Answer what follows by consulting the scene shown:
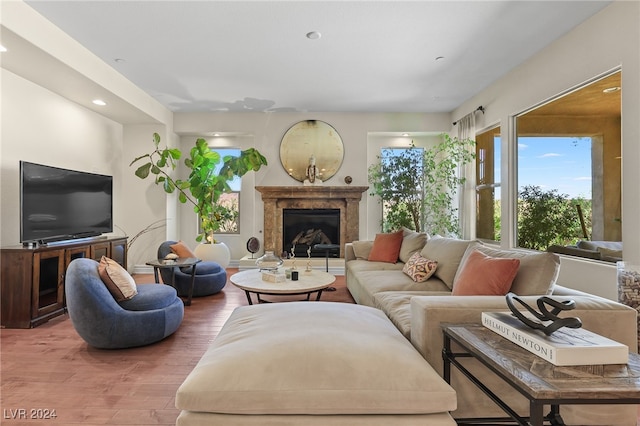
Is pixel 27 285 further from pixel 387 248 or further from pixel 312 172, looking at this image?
pixel 312 172

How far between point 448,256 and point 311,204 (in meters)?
3.35

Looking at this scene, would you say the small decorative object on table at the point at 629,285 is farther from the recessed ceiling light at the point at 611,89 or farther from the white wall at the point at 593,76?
the recessed ceiling light at the point at 611,89

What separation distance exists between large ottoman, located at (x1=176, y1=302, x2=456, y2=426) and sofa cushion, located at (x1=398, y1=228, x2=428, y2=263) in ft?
7.96

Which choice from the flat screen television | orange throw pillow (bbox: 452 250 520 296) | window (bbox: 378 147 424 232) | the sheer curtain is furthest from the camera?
window (bbox: 378 147 424 232)

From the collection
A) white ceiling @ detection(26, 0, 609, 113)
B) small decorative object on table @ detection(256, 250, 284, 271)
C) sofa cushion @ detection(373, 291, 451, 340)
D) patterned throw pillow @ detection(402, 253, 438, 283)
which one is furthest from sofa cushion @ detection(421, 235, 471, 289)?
white ceiling @ detection(26, 0, 609, 113)

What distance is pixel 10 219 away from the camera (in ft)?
11.6

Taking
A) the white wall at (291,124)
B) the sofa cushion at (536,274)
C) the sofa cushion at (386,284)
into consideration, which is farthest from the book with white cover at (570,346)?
the white wall at (291,124)

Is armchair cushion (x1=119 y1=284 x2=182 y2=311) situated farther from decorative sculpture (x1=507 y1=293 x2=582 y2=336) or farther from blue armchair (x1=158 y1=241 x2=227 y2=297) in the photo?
decorative sculpture (x1=507 y1=293 x2=582 y2=336)

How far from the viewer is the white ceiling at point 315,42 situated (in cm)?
288

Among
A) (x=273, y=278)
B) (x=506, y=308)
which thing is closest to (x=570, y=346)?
(x=506, y=308)

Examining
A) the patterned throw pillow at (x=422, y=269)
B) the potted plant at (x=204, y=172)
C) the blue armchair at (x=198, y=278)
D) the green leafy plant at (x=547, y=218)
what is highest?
the potted plant at (x=204, y=172)

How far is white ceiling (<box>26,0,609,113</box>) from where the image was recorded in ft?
9.43

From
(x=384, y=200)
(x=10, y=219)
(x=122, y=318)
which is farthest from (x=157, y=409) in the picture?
(x=384, y=200)

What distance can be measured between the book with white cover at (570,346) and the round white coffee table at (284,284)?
1948mm
